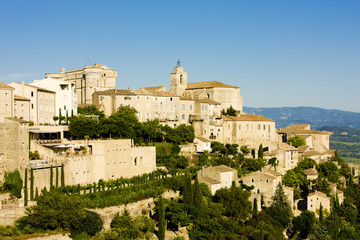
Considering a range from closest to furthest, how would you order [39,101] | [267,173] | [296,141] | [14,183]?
[14,183] → [39,101] → [267,173] → [296,141]

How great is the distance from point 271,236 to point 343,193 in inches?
889

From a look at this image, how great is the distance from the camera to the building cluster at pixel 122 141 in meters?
40.5

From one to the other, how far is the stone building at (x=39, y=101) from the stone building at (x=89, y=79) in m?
16.3

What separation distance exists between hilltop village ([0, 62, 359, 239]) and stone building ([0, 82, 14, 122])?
0.10 metres

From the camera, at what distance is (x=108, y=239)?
111 ft

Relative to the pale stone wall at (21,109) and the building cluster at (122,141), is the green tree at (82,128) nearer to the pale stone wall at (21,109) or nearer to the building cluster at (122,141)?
the building cluster at (122,141)

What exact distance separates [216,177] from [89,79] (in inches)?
1239

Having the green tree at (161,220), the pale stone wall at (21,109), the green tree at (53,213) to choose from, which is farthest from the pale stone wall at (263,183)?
the pale stone wall at (21,109)

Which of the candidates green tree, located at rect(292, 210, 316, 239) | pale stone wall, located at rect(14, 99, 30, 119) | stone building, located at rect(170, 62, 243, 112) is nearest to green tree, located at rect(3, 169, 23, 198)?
pale stone wall, located at rect(14, 99, 30, 119)

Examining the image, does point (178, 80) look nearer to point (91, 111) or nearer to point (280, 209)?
point (91, 111)

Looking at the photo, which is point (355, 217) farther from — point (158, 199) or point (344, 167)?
point (158, 199)

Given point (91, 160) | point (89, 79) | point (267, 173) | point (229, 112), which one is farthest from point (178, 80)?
point (91, 160)

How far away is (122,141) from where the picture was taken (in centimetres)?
4647

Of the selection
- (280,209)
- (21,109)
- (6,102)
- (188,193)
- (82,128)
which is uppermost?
(6,102)
